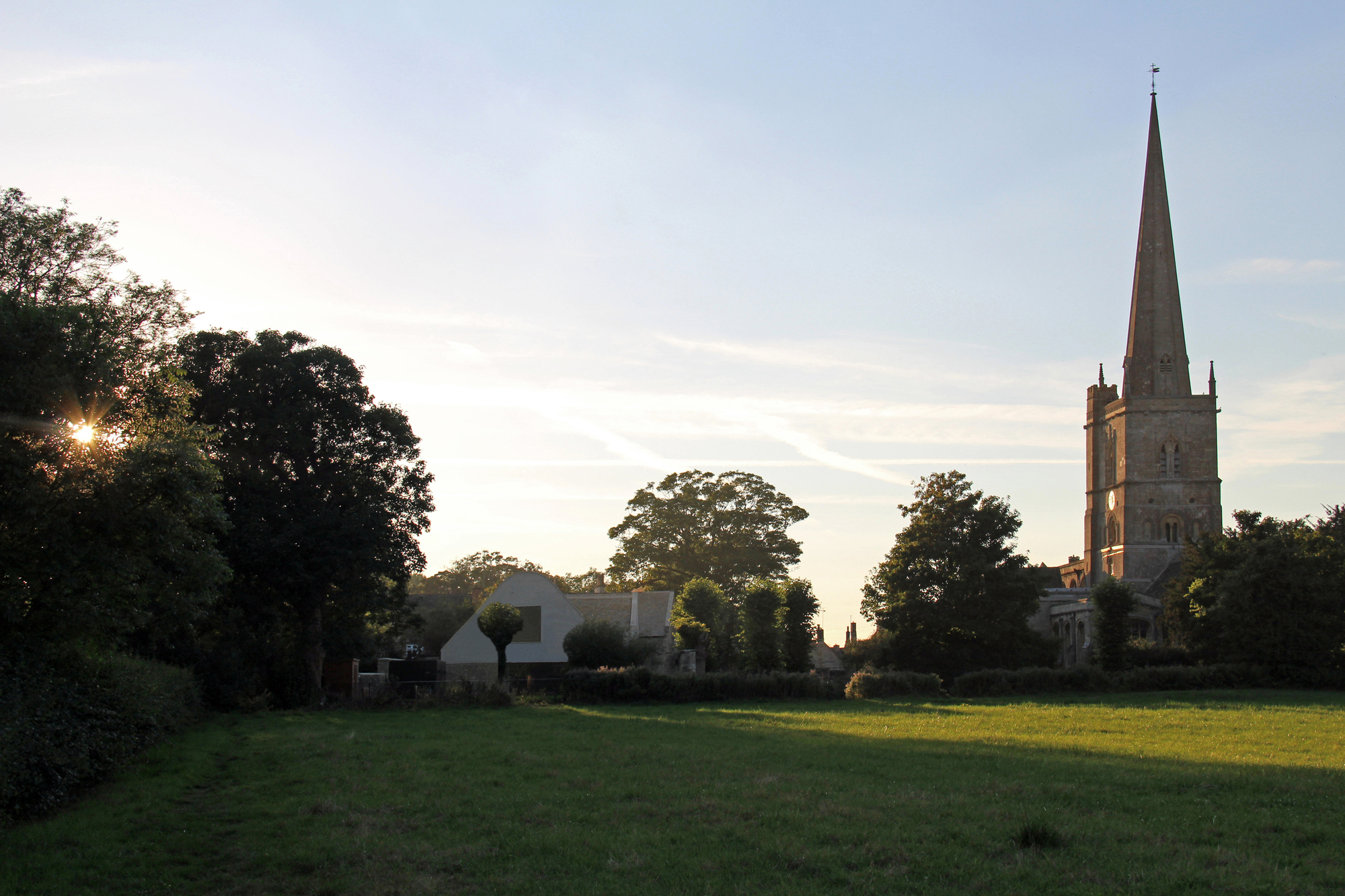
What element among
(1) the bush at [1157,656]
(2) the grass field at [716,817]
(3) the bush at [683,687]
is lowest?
(3) the bush at [683,687]

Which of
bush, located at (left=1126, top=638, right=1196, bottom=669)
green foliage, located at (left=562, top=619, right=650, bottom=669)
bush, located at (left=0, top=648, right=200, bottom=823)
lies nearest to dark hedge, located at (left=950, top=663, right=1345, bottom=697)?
bush, located at (left=1126, top=638, right=1196, bottom=669)

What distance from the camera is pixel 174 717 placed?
75.3 feet

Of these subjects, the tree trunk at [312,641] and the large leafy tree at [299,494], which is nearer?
the large leafy tree at [299,494]

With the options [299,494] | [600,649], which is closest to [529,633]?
[600,649]

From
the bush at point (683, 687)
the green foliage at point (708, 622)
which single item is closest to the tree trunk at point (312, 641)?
the bush at point (683, 687)

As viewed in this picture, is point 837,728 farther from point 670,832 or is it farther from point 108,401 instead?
point 108,401

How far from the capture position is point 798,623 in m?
50.9

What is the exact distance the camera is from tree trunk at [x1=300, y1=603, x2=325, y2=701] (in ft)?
124

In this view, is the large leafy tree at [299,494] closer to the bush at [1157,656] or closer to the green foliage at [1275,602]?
the bush at [1157,656]

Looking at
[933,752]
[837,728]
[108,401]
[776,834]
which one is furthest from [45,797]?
[837,728]

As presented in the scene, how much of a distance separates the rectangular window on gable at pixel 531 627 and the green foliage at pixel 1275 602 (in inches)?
1232

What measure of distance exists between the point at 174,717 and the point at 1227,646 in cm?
4170

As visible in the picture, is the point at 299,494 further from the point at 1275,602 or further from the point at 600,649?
the point at 1275,602

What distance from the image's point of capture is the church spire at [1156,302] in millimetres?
92188
